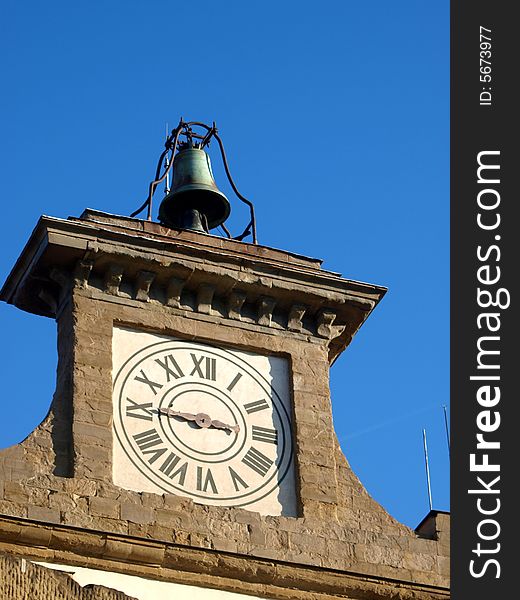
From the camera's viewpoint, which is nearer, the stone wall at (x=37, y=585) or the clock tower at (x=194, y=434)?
the stone wall at (x=37, y=585)

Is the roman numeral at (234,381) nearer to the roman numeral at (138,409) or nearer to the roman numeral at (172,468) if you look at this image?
the roman numeral at (138,409)

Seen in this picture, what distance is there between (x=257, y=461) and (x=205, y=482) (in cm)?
68

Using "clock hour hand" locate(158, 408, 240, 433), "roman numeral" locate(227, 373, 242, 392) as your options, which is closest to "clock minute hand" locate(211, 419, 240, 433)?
"clock hour hand" locate(158, 408, 240, 433)

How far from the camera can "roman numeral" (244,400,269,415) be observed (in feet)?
76.7

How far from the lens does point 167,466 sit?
2259 cm

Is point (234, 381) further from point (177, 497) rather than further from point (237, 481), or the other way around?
point (177, 497)

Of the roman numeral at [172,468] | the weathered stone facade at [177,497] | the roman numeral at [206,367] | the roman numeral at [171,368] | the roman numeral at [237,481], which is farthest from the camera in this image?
the roman numeral at [206,367]

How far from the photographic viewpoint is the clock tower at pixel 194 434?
21.6m

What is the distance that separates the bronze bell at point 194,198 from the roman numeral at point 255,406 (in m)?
2.58

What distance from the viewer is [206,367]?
23.5 meters

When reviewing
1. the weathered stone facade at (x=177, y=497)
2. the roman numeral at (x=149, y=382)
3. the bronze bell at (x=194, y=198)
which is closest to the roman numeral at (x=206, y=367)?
the weathered stone facade at (x=177, y=497)

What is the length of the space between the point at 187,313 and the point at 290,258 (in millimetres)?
1454

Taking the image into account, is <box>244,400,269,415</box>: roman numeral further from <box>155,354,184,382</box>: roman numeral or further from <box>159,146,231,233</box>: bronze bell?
<box>159,146,231,233</box>: bronze bell

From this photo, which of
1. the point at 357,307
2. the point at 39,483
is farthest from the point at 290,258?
the point at 39,483
